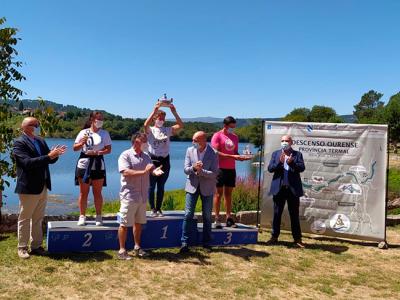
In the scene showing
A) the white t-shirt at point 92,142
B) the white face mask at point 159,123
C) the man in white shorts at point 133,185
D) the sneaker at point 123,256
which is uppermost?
the white face mask at point 159,123

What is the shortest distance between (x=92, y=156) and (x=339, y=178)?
4.81 m

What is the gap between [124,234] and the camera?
19.7ft

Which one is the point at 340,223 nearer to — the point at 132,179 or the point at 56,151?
the point at 132,179

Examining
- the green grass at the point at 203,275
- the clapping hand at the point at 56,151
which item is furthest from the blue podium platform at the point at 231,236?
the clapping hand at the point at 56,151

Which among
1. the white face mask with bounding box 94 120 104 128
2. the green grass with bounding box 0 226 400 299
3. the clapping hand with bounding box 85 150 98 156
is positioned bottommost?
the green grass with bounding box 0 226 400 299

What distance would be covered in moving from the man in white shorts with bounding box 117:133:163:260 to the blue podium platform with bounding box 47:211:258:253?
1.50ft

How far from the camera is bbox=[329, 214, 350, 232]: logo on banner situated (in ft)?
26.8

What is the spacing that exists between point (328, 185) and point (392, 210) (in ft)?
14.7

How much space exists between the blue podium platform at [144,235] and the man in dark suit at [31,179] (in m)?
0.25

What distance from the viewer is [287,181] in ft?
24.3

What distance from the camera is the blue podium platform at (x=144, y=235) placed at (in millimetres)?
6109

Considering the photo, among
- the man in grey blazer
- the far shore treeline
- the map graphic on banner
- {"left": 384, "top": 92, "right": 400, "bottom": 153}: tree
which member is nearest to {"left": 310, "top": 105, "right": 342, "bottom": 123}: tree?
the far shore treeline

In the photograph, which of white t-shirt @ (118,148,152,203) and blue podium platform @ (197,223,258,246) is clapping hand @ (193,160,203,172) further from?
blue podium platform @ (197,223,258,246)

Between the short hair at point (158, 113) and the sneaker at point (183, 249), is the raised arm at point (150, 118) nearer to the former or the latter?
the short hair at point (158, 113)
